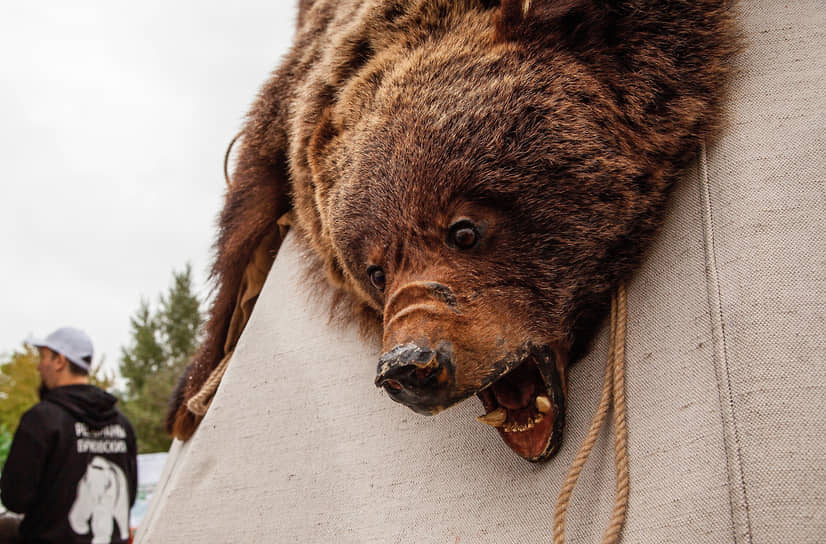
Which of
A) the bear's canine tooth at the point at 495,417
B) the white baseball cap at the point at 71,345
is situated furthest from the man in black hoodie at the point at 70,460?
the bear's canine tooth at the point at 495,417

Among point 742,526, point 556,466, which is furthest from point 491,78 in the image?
point 742,526

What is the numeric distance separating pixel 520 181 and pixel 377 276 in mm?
391

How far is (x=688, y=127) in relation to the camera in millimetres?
1258

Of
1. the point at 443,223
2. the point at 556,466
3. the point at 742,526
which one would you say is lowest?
the point at 556,466

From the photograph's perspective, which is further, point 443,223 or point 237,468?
point 237,468

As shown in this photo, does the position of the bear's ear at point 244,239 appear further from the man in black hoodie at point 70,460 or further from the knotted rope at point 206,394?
the man in black hoodie at point 70,460

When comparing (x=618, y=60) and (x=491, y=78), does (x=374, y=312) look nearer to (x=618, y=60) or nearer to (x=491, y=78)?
(x=491, y=78)

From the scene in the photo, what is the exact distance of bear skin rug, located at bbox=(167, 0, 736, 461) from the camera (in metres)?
1.14

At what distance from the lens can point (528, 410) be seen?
124 centimetres

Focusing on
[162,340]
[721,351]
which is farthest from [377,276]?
[162,340]

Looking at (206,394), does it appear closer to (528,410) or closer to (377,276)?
(377,276)

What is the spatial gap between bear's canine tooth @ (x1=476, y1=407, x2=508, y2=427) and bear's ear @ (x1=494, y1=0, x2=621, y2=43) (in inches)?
30.5

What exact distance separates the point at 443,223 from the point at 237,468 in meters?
1.05

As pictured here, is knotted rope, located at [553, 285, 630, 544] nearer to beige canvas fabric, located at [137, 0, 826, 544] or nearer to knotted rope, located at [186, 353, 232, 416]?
beige canvas fabric, located at [137, 0, 826, 544]
